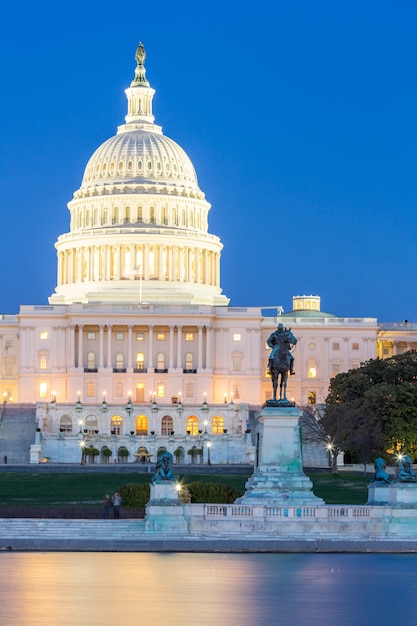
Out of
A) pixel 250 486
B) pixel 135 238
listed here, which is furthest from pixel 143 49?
pixel 250 486

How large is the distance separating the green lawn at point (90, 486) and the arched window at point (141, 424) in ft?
146

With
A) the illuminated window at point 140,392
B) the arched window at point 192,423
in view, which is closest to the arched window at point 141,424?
the arched window at point 192,423

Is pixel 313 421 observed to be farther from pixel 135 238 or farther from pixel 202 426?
pixel 135 238

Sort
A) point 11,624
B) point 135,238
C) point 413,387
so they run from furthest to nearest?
1. point 135,238
2. point 413,387
3. point 11,624

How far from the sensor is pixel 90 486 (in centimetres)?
9162

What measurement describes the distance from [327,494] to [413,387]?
1288 inches

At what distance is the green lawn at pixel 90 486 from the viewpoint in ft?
274

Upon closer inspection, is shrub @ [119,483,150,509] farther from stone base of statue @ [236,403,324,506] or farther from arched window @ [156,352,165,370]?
arched window @ [156,352,165,370]

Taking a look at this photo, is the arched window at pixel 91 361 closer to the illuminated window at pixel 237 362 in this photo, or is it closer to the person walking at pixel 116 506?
the illuminated window at pixel 237 362

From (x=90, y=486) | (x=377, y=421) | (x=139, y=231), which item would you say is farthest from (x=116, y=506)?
(x=139, y=231)

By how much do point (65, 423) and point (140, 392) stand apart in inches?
768

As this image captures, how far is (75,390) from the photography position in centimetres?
16338

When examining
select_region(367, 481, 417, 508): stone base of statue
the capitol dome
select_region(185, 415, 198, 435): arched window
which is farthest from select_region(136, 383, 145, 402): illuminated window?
select_region(367, 481, 417, 508): stone base of statue

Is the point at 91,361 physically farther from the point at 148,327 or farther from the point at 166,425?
the point at 166,425
